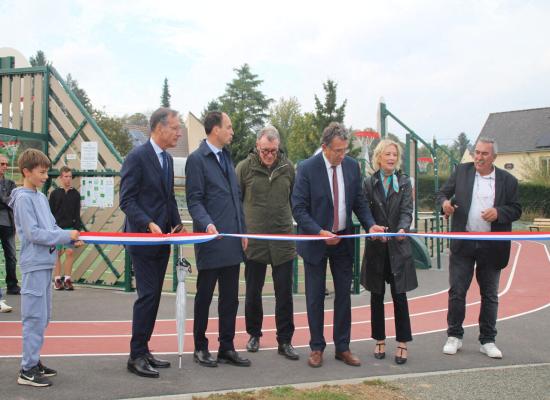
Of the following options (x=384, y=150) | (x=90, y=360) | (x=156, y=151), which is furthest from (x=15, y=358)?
(x=384, y=150)

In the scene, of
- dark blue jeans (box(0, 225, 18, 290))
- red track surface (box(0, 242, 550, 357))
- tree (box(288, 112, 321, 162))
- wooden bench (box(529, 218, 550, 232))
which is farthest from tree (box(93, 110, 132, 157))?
red track surface (box(0, 242, 550, 357))

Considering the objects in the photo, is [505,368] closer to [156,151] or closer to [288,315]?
[288,315]

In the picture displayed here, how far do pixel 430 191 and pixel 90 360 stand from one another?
4484 cm

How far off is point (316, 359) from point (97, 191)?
5.76 m

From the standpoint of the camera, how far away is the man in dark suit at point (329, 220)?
540cm

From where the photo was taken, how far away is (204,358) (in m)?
5.25

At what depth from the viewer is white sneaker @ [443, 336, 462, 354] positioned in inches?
231

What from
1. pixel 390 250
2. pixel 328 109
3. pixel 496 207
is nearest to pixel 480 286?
pixel 496 207

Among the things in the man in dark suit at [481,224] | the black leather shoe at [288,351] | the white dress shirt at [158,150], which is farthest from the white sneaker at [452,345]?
the white dress shirt at [158,150]

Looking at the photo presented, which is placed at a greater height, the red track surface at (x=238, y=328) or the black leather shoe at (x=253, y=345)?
the black leather shoe at (x=253, y=345)

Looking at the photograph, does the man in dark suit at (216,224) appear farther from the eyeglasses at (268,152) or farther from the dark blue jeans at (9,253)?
the dark blue jeans at (9,253)

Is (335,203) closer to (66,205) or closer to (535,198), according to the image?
(66,205)

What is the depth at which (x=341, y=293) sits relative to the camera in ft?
17.9

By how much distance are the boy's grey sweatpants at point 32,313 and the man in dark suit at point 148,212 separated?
2.42 feet
